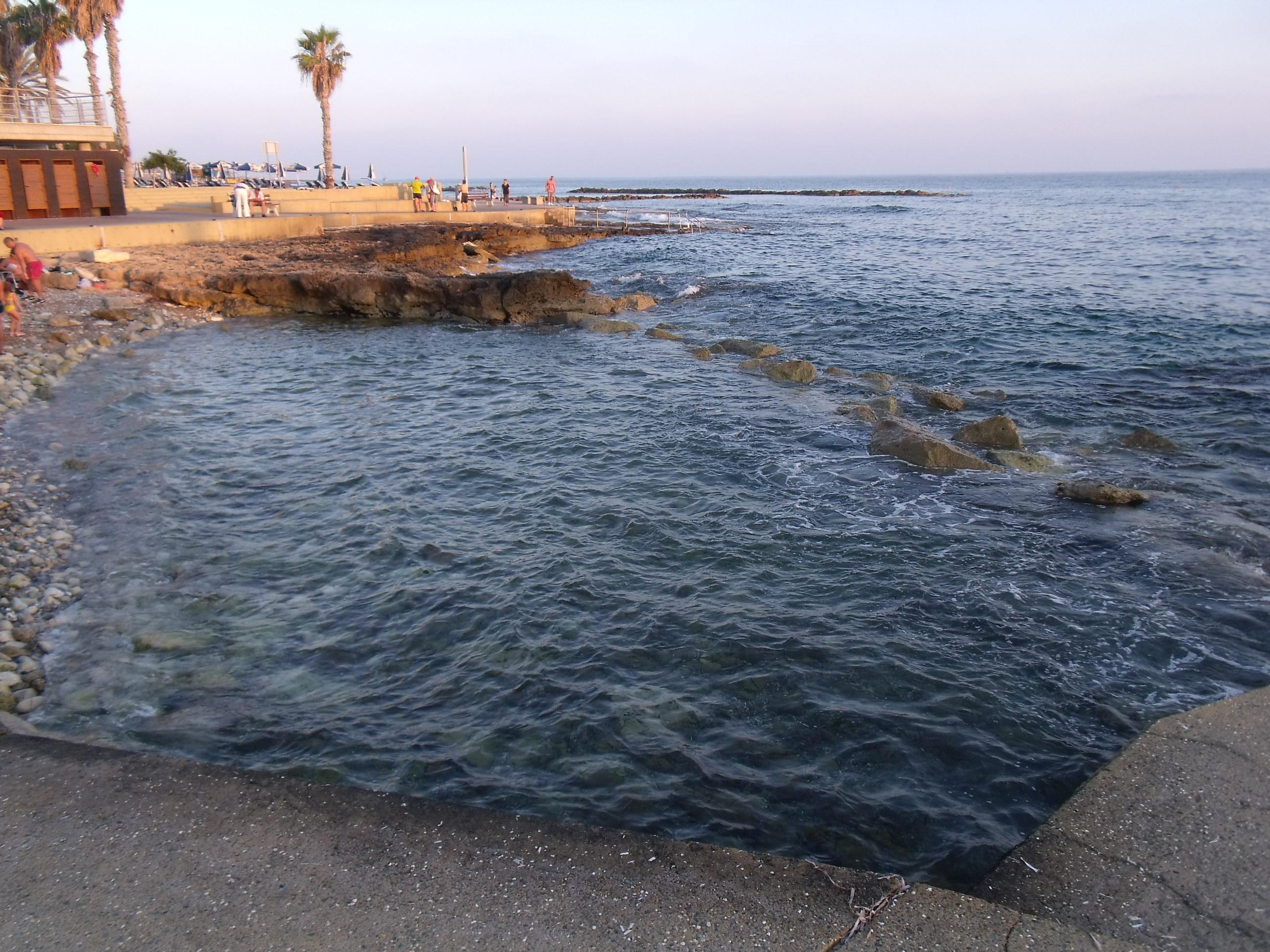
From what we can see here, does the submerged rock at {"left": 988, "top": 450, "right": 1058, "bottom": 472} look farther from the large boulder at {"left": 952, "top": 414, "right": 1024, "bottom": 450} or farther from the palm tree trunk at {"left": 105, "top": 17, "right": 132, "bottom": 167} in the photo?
the palm tree trunk at {"left": 105, "top": 17, "right": 132, "bottom": 167}

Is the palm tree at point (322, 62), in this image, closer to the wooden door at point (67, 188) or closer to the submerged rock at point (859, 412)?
the wooden door at point (67, 188)

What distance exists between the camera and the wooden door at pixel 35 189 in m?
27.5

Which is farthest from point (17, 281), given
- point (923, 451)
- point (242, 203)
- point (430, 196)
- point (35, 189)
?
point (430, 196)

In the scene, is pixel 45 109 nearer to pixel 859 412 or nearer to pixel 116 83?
pixel 116 83

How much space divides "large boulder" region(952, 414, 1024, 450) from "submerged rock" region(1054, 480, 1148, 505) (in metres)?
1.93

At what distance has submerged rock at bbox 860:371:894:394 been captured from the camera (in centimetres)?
1484

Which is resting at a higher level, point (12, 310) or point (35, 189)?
point (35, 189)

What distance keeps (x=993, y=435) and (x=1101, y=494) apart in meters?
2.40

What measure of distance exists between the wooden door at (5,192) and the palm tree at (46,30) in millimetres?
16056

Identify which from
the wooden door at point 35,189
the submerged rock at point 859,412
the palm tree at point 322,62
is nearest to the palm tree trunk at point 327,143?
the palm tree at point 322,62

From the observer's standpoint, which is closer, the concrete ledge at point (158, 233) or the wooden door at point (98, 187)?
the concrete ledge at point (158, 233)

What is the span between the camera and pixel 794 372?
1537 cm

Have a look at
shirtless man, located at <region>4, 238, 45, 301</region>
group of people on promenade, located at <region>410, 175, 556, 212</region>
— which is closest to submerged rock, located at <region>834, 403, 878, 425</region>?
shirtless man, located at <region>4, 238, 45, 301</region>

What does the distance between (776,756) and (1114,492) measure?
6501 mm
